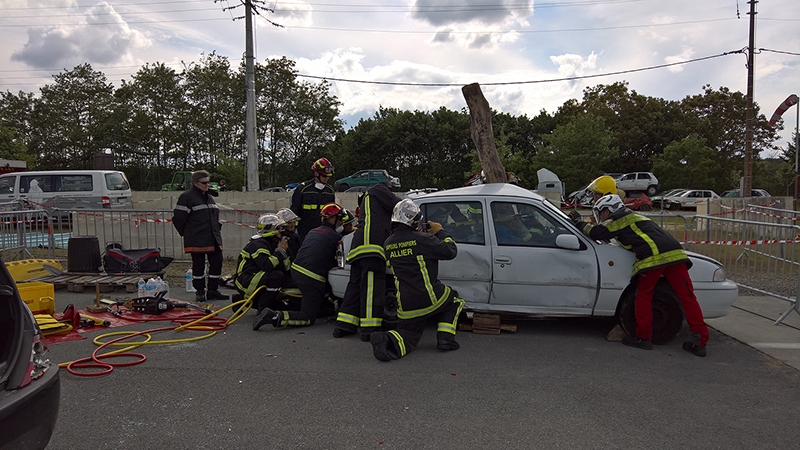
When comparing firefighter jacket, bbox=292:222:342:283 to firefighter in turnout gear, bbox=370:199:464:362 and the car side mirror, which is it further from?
the car side mirror

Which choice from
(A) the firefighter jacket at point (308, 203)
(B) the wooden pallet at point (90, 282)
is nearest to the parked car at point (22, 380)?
(A) the firefighter jacket at point (308, 203)

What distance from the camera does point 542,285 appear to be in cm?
555

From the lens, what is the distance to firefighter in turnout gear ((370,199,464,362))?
5062mm

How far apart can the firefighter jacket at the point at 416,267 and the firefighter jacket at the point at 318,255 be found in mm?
1234

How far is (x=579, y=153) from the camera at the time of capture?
35.1 m

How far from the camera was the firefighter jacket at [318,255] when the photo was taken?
19.9ft

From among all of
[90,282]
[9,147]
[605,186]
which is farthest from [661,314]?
[9,147]

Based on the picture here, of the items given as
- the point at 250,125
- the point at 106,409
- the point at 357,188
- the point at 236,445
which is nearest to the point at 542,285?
the point at 236,445

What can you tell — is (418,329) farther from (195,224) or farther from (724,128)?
(724,128)

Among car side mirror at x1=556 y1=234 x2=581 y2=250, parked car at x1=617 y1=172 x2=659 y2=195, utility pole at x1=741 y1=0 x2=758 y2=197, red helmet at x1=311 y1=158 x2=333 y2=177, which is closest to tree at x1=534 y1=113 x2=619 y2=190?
parked car at x1=617 y1=172 x2=659 y2=195

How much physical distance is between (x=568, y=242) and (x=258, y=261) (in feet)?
11.3

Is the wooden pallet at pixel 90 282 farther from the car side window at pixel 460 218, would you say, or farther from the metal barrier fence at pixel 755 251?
the metal barrier fence at pixel 755 251

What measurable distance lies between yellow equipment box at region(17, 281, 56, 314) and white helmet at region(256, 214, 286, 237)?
2.56 m

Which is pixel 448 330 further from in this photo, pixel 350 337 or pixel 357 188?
pixel 357 188
